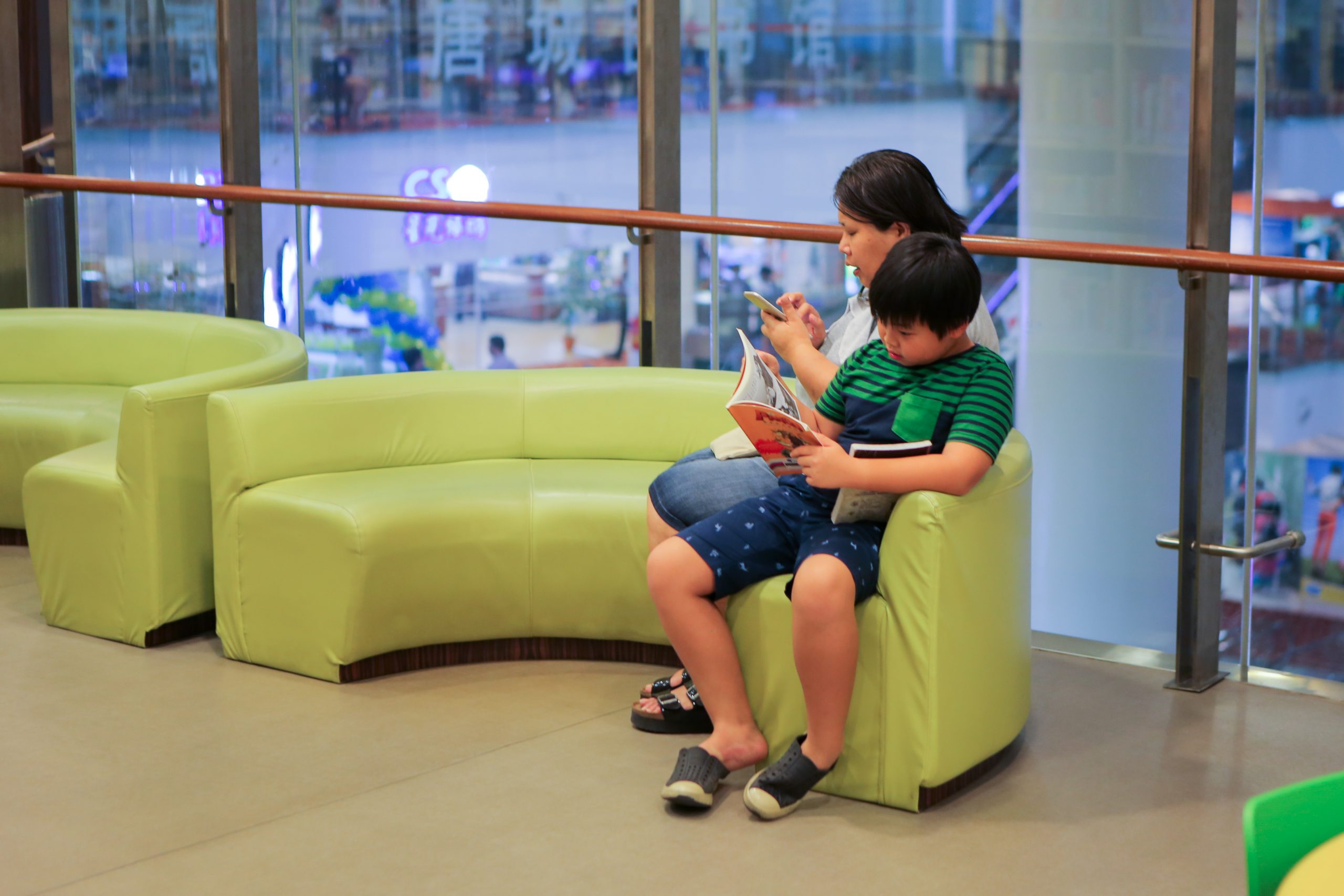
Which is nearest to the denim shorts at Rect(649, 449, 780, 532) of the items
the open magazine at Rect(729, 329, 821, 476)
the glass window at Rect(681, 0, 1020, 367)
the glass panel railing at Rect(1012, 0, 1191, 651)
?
the open magazine at Rect(729, 329, 821, 476)

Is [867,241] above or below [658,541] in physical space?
above

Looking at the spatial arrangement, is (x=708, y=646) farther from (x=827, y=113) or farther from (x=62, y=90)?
(x=827, y=113)

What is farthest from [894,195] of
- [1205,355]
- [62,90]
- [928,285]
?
[62,90]

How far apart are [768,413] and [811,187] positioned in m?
8.95

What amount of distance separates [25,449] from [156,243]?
371 centimetres

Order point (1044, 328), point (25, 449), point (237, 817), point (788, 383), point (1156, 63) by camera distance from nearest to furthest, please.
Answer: point (237, 817) → point (788, 383) → point (25, 449) → point (1156, 63) → point (1044, 328)

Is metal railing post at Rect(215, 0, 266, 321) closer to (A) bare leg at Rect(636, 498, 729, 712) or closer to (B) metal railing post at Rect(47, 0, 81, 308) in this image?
(B) metal railing post at Rect(47, 0, 81, 308)

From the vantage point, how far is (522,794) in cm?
253

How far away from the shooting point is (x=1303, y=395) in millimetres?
4766

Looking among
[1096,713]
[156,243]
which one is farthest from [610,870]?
[156,243]

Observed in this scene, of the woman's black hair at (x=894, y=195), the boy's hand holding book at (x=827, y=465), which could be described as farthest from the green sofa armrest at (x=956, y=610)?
the woman's black hair at (x=894, y=195)

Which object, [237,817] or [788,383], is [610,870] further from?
[788,383]

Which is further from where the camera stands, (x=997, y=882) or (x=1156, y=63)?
(x=1156, y=63)

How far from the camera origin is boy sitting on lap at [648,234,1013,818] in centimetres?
234
